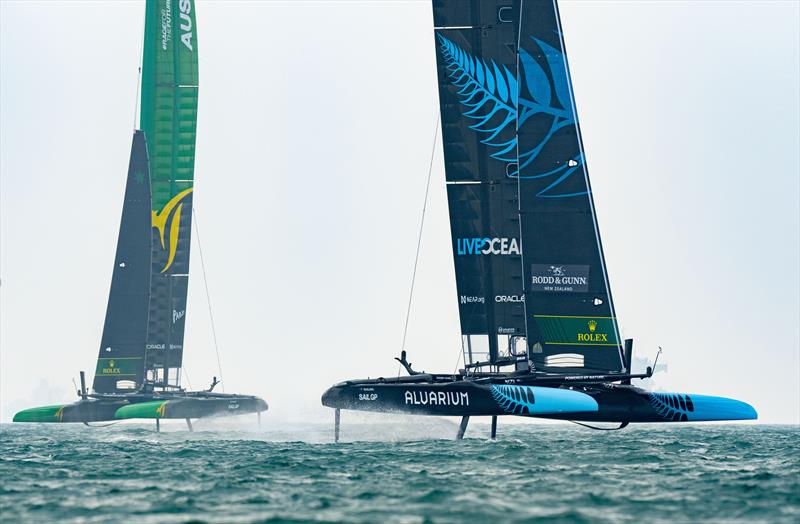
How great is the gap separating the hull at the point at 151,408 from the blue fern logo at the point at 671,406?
714 inches

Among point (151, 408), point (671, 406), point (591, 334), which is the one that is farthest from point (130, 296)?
point (671, 406)

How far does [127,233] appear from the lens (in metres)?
43.1

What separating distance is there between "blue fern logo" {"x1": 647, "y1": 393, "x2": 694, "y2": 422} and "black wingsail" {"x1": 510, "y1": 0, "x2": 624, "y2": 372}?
4.52ft

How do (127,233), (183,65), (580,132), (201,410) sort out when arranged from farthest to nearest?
(183,65) < (127,233) < (201,410) < (580,132)

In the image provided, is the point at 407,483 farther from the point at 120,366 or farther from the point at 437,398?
the point at 120,366

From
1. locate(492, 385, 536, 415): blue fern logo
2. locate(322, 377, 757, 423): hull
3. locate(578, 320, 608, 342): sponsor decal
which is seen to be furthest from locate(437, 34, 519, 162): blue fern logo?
locate(492, 385, 536, 415): blue fern logo

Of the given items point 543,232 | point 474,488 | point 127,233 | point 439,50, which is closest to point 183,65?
point 127,233

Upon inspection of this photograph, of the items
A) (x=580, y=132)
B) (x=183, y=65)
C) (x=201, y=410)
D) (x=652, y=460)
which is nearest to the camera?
(x=652, y=460)

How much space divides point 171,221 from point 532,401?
2540cm

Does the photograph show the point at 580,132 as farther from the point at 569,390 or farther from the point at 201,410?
the point at 201,410

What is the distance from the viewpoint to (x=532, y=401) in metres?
24.1

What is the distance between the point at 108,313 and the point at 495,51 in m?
21.0

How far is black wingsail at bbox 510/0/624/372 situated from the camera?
26.0m

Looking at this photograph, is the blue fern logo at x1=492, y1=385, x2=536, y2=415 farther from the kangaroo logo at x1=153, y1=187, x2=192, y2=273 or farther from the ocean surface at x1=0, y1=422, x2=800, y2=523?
the kangaroo logo at x1=153, y1=187, x2=192, y2=273
